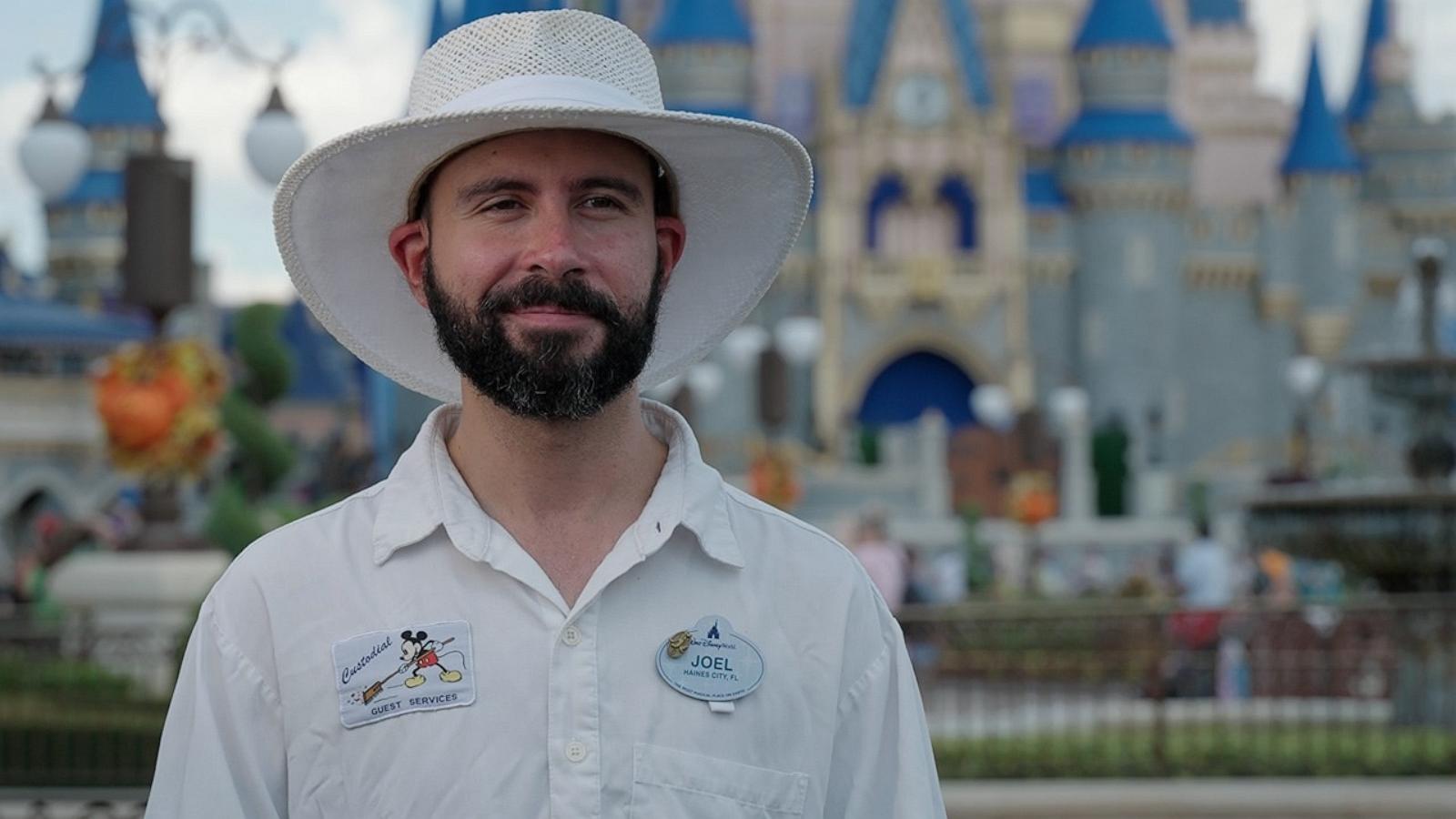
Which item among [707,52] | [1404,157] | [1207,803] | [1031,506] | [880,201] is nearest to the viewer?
[1207,803]

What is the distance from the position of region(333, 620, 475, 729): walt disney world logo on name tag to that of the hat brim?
0.43 meters

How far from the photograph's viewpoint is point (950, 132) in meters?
46.3

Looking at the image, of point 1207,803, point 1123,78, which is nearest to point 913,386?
point 1123,78

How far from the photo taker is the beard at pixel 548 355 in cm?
235

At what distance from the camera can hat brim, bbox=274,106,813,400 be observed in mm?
2449

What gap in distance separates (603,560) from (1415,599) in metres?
8.85

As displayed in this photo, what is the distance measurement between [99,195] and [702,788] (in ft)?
149

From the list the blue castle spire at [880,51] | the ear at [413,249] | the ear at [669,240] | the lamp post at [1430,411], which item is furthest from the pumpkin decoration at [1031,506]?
the ear at [413,249]

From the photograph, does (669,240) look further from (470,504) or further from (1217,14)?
(1217,14)

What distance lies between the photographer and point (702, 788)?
230cm

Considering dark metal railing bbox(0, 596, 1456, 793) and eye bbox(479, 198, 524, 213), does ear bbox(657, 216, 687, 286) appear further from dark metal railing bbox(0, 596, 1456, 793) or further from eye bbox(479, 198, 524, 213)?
dark metal railing bbox(0, 596, 1456, 793)

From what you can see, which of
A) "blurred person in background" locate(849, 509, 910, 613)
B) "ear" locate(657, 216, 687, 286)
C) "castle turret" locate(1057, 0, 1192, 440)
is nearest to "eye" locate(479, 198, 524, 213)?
"ear" locate(657, 216, 687, 286)

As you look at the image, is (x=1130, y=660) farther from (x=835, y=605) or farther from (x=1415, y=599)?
(x=835, y=605)

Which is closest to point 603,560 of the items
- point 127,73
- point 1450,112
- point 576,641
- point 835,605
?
point 576,641
